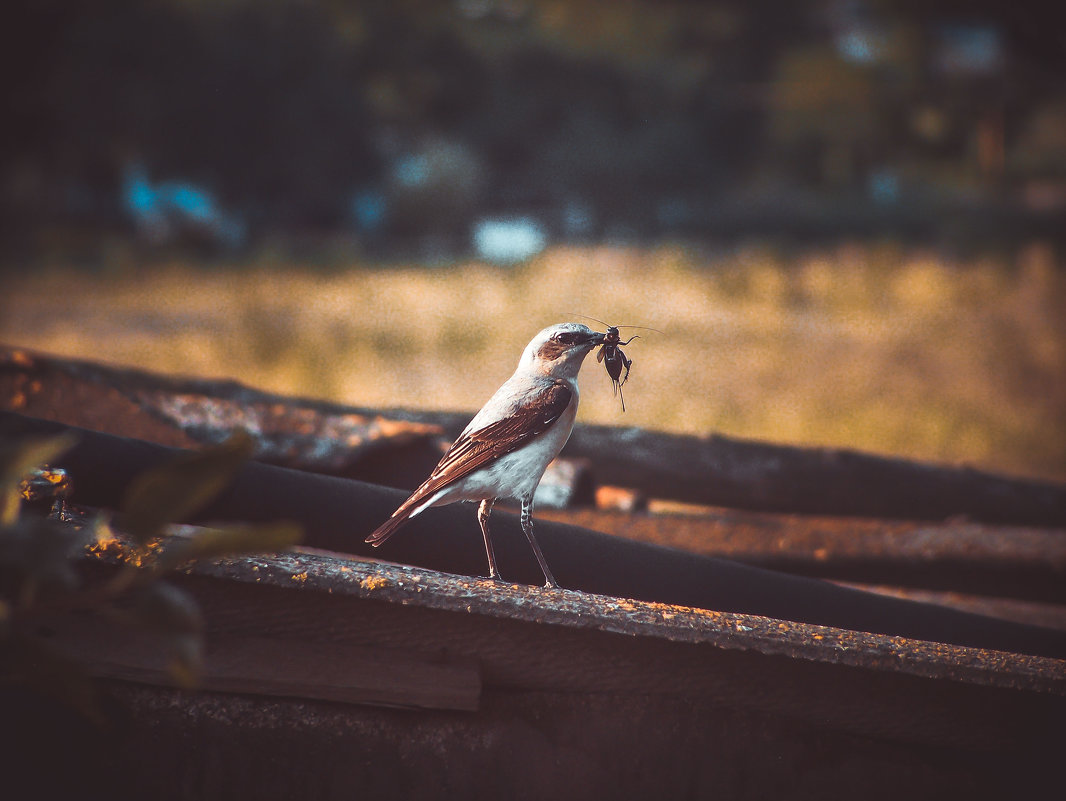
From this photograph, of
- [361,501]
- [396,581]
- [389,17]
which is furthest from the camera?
[389,17]

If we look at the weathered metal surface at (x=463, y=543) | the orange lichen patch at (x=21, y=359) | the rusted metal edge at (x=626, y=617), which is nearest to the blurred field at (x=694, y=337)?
the orange lichen patch at (x=21, y=359)

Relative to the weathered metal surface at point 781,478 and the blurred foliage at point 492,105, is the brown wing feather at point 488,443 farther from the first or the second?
the blurred foliage at point 492,105

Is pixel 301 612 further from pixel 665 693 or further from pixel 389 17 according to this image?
pixel 389 17

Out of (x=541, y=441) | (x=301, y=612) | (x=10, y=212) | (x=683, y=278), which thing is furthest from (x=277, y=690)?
(x=10, y=212)

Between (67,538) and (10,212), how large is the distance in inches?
1061

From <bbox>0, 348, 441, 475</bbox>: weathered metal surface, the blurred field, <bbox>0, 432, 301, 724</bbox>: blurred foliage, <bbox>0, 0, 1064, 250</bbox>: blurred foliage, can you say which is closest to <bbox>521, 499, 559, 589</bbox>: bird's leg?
<bbox>0, 348, 441, 475</bbox>: weathered metal surface

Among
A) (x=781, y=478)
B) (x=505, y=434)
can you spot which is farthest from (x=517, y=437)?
(x=781, y=478)

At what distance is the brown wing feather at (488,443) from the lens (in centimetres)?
140

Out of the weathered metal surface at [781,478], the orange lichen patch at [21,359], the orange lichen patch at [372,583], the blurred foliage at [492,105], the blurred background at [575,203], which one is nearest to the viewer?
the orange lichen patch at [372,583]

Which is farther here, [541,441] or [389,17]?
[389,17]

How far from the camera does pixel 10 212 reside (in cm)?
2350

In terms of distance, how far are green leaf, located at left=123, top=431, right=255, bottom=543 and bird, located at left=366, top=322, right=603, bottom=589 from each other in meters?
0.79

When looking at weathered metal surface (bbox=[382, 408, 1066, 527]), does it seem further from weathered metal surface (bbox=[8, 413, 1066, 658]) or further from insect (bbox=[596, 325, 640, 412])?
insect (bbox=[596, 325, 640, 412])

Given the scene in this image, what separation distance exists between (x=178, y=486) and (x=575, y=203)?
2515 cm
